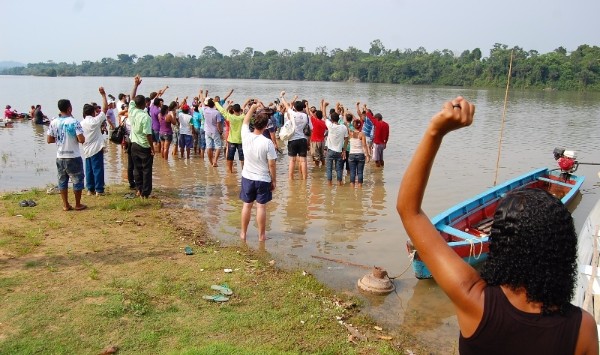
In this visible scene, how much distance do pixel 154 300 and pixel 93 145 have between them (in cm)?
477

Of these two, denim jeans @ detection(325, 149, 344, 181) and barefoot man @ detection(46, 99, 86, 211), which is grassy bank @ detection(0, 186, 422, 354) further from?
denim jeans @ detection(325, 149, 344, 181)

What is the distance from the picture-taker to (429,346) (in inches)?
188

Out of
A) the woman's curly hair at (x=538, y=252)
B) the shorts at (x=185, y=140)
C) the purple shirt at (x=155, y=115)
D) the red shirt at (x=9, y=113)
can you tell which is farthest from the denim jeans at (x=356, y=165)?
the red shirt at (x=9, y=113)

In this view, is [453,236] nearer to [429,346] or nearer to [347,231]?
[347,231]

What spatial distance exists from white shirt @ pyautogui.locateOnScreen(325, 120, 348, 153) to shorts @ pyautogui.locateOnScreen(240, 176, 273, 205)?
14.6ft

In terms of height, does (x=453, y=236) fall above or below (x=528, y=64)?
below

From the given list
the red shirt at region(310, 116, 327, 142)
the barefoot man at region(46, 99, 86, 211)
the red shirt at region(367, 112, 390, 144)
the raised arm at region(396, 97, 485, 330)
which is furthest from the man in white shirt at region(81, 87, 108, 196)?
the raised arm at region(396, 97, 485, 330)

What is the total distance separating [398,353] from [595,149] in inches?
751

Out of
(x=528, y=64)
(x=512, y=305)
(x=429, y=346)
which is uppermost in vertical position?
(x=528, y=64)

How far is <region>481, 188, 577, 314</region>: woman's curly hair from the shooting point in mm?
1544

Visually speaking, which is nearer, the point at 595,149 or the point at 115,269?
the point at 115,269

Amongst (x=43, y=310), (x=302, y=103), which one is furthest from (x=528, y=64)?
(x=43, y=310)

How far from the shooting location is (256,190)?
22.6 ft

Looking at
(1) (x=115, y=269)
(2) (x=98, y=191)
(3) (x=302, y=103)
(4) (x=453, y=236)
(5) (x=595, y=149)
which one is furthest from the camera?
(5) (x=595, y=149)
